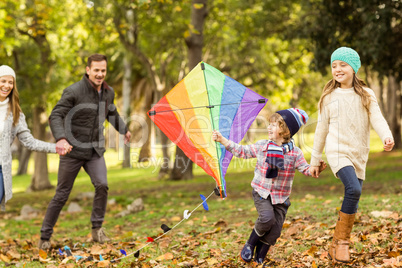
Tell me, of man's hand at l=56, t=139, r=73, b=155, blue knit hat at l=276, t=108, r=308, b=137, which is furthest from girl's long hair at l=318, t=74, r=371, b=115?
man's hand at l=56, t=139, r=73, b=155

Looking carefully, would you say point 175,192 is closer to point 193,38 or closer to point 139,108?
point 193,38

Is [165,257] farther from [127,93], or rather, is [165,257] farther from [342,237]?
[127,93]

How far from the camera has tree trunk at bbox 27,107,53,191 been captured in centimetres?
1688

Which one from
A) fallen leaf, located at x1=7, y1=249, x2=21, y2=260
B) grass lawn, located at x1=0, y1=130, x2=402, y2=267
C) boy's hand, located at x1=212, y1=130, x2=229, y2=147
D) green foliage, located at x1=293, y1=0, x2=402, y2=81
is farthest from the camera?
green foliage, located at x1=293, y1=0, x2=402, y2=81

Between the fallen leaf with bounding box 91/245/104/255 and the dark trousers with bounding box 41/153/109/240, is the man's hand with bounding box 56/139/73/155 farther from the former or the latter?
the fallen leaf with bounding box 91/245/104/255

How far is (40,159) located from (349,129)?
1540cm

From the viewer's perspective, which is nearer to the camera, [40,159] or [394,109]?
[40,159]

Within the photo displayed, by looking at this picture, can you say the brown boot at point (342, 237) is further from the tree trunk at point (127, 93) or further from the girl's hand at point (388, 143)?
the tree trunk at point (127, 93)

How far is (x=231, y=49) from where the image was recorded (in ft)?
64.8

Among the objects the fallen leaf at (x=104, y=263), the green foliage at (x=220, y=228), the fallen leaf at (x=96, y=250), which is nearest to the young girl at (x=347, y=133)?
the green foliage at (x=220, y=228)

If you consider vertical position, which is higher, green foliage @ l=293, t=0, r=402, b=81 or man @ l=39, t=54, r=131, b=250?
green foliage @ l=293, t=0, r=402, b=81

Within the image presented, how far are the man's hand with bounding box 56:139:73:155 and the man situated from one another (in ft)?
0.90

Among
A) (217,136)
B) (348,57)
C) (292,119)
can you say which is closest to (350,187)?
(292,119)

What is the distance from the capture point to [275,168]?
13.6 feet
